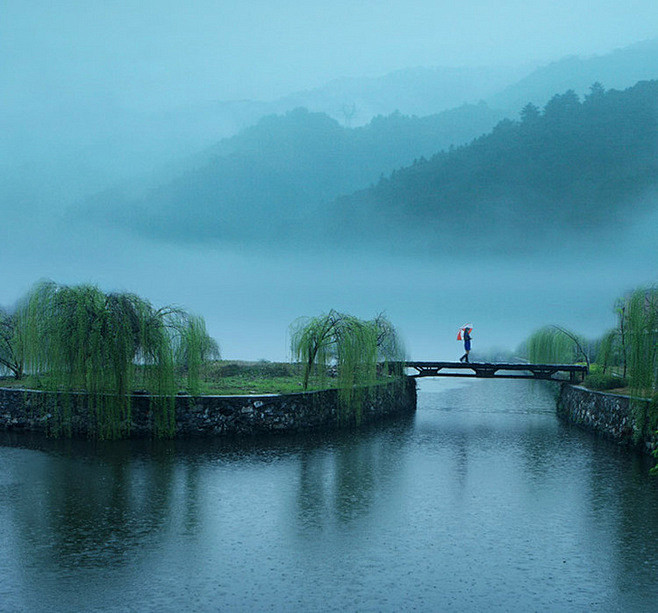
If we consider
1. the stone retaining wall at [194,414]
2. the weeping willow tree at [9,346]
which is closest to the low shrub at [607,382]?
the stone retaining wall at [194,414]

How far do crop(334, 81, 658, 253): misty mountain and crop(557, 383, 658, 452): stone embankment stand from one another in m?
90.5

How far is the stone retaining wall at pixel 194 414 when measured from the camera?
2864 centimetres

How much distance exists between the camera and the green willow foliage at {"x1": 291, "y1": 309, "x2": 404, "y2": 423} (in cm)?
3359

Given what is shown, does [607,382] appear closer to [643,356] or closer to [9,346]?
[643,356]

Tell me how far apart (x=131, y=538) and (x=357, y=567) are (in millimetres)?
5382

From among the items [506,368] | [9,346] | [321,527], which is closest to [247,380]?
[9,346]

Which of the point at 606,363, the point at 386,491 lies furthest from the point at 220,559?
the point at 606,363

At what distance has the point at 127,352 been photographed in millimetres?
27672

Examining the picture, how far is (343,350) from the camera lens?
3353 cm

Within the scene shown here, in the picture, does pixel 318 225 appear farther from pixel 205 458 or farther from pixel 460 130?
pixel 205 458

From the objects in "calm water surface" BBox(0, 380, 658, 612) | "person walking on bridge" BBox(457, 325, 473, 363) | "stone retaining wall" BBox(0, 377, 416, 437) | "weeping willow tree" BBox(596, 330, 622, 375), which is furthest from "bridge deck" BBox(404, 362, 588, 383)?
"stone retaining wall" BBox(0, 377, 416, 437)

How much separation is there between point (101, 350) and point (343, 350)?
11.7 m

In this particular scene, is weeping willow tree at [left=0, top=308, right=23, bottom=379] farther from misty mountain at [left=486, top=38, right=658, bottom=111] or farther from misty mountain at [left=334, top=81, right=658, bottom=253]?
misty mountain at [left=486, top=38, right=658, bottom=111]

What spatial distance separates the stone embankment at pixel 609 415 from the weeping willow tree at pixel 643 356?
0.13m
